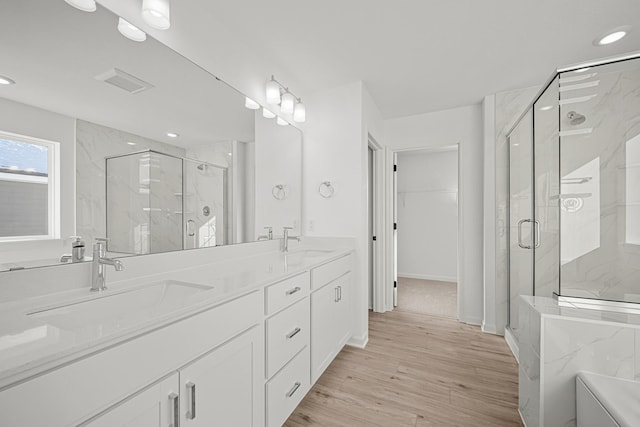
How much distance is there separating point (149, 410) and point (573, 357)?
→ 5.67ft

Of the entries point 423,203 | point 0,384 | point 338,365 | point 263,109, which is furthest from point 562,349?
point 423,203

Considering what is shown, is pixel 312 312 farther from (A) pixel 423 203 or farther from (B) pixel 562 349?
(A) pixel 423 203

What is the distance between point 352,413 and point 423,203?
4.22 m

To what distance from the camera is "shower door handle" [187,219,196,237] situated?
1.59 meters

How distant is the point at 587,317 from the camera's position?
1.27 m

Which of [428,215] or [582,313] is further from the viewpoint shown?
[428,215]

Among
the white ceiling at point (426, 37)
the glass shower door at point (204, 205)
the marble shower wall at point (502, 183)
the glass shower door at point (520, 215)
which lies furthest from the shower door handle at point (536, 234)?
the glass shower door at point (204, 205)

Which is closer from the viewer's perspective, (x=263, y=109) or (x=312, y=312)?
(x=312, y=312)

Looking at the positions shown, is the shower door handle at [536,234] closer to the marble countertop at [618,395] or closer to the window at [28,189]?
the marble countertop at [618,395]

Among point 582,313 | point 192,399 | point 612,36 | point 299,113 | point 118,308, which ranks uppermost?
point 612,36

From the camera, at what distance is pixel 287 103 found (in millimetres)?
2285

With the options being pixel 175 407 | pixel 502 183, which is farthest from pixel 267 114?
pixel 502 183

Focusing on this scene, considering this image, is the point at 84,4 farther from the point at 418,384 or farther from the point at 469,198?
the point at 469,198

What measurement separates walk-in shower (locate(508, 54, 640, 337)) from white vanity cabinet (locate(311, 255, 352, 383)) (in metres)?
1.37
